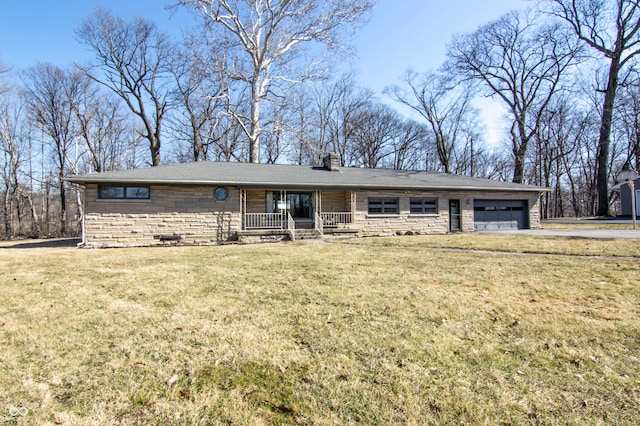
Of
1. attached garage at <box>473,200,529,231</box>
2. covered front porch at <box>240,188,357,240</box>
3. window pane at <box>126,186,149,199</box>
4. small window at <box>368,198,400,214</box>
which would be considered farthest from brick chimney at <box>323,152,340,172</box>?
window pane at <box>126,186,149,199</box>

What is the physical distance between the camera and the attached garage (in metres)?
17.2

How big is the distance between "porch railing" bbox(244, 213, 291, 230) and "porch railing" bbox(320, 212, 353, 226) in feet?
5.84

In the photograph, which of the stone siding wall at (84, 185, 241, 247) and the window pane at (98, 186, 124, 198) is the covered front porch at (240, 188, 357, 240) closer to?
the stone siding wall at (84, 185, 241, 247)

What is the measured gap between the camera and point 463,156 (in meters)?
37.0

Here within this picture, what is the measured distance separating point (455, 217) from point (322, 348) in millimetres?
15452

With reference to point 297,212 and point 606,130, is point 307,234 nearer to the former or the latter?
point 297,212

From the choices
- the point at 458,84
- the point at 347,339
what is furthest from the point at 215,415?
the point at 458,84

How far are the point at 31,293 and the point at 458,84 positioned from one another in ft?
99.7

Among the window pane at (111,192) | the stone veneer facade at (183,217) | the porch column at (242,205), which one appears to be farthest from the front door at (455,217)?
the window pane at (111,192)

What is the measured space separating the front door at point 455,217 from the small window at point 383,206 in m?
3.20

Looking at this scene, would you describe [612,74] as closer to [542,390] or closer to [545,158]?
[545,158]

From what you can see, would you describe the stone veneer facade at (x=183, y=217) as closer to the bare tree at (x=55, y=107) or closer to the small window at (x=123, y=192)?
the small window at (x=123, y=192)

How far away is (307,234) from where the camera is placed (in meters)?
13.8

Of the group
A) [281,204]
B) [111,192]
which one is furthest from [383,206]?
[111,192]
